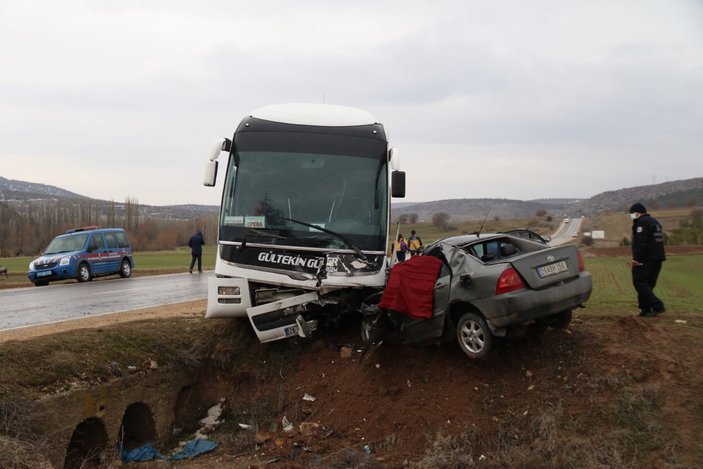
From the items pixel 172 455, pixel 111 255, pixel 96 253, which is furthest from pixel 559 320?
pixel 111 255

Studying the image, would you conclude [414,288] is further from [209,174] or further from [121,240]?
[121,240]

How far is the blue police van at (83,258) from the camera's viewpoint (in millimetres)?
21078

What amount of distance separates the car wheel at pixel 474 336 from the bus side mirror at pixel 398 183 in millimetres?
2427

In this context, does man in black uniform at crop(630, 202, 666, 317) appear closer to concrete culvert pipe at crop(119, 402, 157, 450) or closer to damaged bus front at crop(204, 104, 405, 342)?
damaged bus front at crop(204, 104, 405, 342)

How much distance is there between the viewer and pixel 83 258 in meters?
22.0

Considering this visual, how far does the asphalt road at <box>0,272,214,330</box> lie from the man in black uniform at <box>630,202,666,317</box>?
1036 centimetres

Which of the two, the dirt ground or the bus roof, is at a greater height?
the bus roof

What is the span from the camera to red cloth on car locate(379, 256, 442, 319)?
289 inches

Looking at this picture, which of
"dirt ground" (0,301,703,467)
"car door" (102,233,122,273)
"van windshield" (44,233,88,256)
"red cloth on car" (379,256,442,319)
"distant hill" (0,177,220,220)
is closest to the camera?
"dirt ground" (0,301,703,467)

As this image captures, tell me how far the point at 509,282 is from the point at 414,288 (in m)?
1.25

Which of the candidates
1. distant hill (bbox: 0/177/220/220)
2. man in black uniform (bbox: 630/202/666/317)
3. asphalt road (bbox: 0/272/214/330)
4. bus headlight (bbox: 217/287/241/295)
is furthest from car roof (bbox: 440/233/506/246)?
distant hill (bbox: 0/177/220/220)

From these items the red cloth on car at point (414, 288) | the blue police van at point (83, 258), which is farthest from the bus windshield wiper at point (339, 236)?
the blue police van at point (83, 258)

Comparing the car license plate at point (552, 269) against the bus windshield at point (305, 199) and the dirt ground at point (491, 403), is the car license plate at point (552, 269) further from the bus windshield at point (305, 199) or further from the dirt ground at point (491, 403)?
the bus windshield at point (305, 199)

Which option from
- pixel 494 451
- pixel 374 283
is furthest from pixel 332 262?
pixel 494 451
